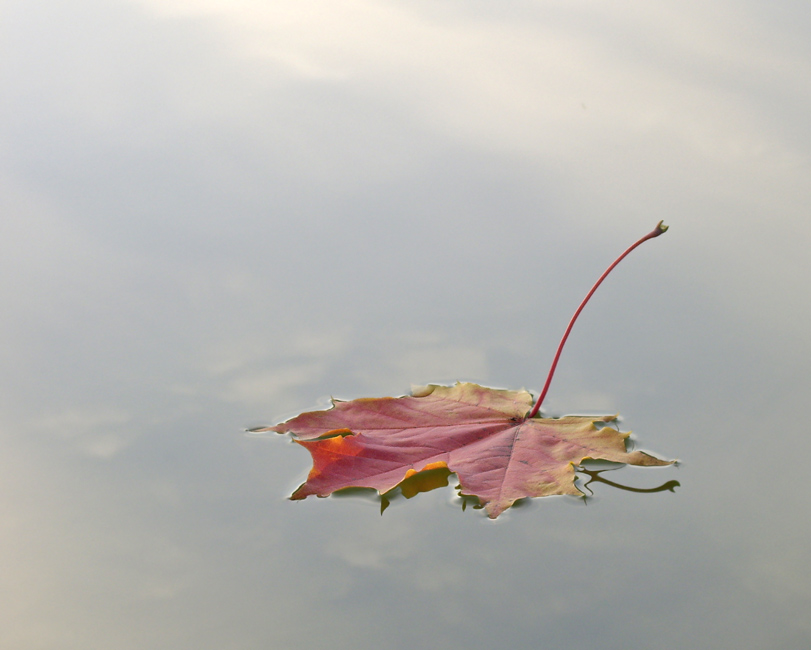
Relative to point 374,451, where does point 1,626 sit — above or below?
below

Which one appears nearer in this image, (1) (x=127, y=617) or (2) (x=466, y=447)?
(1) (x=127, y=617)

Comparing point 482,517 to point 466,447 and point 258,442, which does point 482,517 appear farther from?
point 258,442

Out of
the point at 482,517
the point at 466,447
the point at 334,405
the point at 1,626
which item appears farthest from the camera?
the point at 334,405

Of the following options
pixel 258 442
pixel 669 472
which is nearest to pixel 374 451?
pixel 258 442
